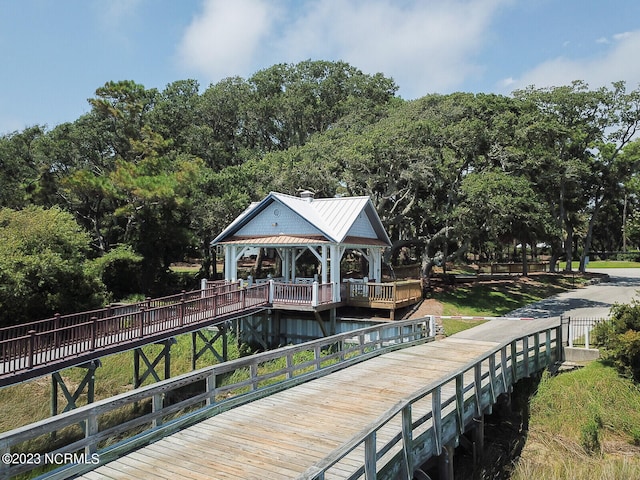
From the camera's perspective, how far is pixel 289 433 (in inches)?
280

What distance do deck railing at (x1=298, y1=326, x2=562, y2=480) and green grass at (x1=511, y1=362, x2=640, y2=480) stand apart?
141 cm

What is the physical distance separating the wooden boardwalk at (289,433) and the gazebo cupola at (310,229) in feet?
26.5

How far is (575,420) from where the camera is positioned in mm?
11375

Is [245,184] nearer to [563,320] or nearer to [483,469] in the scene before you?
[563,320]

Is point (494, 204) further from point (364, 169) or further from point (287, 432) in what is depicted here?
point (287, 432)

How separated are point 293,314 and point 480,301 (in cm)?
1079

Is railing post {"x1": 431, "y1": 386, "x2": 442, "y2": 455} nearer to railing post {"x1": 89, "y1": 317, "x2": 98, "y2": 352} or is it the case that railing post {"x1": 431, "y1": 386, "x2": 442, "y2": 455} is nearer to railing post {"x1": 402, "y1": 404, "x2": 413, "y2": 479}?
railing post {"x1": 402, "y1": 404, "x2": 413, "y2": 479}

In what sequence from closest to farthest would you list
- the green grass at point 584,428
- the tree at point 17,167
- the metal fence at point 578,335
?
1. the green grass at point 584,428
2. the metal fence at point 578,335
3. the tree at point 17,167

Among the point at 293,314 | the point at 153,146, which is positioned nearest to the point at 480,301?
the point at 293,314

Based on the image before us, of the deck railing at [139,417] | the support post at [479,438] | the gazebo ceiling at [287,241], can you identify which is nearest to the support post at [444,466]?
the support post at [479,438]

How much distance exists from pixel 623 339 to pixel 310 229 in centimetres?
1130

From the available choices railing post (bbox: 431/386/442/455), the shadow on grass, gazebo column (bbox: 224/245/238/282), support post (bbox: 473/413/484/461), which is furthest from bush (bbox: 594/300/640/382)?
gazebo column (bbox: 224/245/238/282)

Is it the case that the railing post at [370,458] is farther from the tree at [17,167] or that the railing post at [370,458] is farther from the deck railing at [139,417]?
the tree at [17,167]

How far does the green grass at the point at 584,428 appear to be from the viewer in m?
9.60
